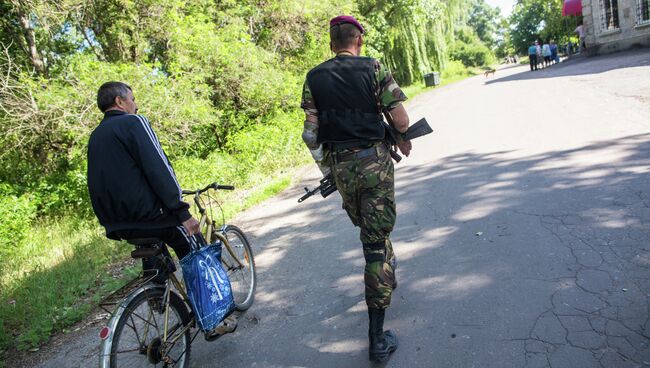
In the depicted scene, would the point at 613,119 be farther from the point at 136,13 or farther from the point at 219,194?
the point at 136,13

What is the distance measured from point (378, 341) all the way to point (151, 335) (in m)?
1.46

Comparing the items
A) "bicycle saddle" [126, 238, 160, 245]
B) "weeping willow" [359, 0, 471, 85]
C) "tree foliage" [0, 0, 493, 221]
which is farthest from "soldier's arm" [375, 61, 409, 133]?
"weeping willow" [359, 0, 471, 85]

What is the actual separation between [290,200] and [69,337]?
155 inches

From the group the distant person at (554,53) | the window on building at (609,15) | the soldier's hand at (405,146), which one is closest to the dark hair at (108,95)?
the soldier's hand at (405,146)

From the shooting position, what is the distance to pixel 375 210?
292cm

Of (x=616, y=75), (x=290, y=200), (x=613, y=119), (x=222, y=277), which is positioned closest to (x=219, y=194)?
(x=290, y=200)

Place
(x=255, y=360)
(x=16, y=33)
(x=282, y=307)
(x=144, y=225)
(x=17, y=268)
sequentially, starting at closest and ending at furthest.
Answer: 1. (x=144, y=225)
2. (x=255, y=360)
3. (x=282, y=307)
4. (x=17, y=268)
5. (x=16, y=33)

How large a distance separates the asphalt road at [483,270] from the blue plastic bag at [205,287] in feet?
1.20

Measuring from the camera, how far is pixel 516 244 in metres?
3.97

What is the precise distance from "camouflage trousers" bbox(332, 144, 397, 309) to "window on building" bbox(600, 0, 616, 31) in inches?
1079

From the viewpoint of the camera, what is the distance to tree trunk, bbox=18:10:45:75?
11.0 metres

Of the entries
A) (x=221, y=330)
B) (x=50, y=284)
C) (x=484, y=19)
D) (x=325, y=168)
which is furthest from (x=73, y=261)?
(x=484, y=19)

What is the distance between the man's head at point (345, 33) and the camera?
115 inches

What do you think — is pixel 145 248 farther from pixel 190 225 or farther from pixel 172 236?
pixel 190 225
